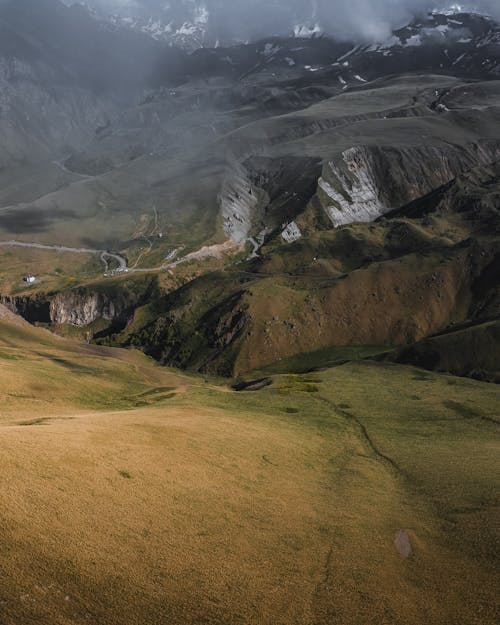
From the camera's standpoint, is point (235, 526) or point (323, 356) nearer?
point (235, 526)

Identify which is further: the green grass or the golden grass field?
the green grass

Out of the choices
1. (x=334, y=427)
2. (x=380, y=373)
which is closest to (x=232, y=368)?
(x=380, y=373)

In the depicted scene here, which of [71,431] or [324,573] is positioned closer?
[324,573]

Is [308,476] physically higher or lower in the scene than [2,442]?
lower

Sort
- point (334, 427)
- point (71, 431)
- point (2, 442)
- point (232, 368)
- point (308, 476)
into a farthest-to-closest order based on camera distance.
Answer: point (232, 368)
point (334, 427)
point (308, 476)
point (71, 431)
point (2, 442)

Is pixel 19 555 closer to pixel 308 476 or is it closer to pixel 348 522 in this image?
pixel 348 522

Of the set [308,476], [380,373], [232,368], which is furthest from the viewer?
[232,368]

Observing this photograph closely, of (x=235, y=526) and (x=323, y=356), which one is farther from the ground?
(x=235, y=526)

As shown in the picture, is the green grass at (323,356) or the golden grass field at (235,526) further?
the green grass at (323,356)
